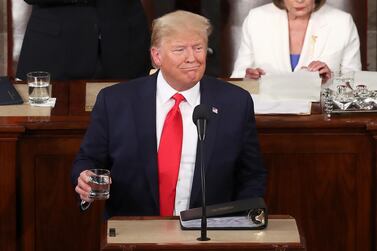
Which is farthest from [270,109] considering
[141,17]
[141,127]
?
[141,17]

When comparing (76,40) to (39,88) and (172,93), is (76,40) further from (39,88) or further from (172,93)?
(172,93)

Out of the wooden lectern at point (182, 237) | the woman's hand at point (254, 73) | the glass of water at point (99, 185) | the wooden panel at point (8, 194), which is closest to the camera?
the wooden lectern at point (182, 237)

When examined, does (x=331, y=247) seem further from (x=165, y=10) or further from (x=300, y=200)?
(x=165, y=10)

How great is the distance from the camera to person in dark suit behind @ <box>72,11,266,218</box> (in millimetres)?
3906

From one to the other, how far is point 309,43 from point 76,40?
114cm

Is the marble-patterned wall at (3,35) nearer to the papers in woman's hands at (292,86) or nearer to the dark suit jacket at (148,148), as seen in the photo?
the papers in woman's hands at (292,86)

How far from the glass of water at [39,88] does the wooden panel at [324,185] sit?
0.95 meters

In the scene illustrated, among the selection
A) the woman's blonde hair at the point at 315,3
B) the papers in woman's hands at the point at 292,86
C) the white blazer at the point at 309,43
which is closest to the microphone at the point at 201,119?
the papers in woman's hands at the point at 292,86

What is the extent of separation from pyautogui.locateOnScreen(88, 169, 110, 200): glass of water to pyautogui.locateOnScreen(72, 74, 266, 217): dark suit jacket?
22cm

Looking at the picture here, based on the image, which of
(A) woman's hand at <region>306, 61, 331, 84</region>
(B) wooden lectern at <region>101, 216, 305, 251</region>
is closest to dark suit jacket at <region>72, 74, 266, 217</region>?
(B) wooden lectern at <region>101, 216, 305, 251</region>

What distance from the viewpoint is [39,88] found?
482 centimetres

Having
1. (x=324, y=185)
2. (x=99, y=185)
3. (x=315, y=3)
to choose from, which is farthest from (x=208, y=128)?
(x=315, y=3)

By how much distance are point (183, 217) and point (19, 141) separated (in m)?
1.22

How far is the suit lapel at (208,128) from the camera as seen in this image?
12.8 feet
